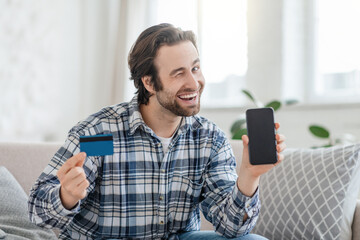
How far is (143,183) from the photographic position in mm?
1318

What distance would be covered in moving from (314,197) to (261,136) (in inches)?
21.4

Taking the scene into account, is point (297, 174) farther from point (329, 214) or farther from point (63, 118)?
point (63, 118)

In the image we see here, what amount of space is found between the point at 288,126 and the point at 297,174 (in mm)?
1511

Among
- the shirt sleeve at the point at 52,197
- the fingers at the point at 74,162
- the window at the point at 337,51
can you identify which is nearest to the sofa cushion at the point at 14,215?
the shirt sleeve at the point at 52,197

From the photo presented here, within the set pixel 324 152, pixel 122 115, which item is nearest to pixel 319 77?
pixel 324 152

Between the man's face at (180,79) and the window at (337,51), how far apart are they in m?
1.79

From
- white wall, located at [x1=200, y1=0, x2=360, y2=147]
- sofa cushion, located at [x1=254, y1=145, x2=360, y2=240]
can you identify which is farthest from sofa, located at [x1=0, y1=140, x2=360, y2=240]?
white wall, located at [x1=200, y1=0, x2=360, y2=147]

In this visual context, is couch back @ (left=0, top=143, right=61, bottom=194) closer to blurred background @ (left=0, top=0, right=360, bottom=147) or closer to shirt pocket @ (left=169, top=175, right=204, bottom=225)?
shirt pocket @ (left=169, top=175, right=204, bottom=225)

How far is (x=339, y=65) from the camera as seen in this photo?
9.73 feet

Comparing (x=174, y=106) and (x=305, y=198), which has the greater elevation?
(x=174, y=106)

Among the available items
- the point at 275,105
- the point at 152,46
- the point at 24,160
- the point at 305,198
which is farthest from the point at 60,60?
the point at 305,198

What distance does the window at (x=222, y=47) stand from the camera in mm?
3469

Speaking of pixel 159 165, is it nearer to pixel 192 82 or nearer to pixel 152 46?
pixel 192 82

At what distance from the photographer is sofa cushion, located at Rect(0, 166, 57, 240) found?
1.45 m
